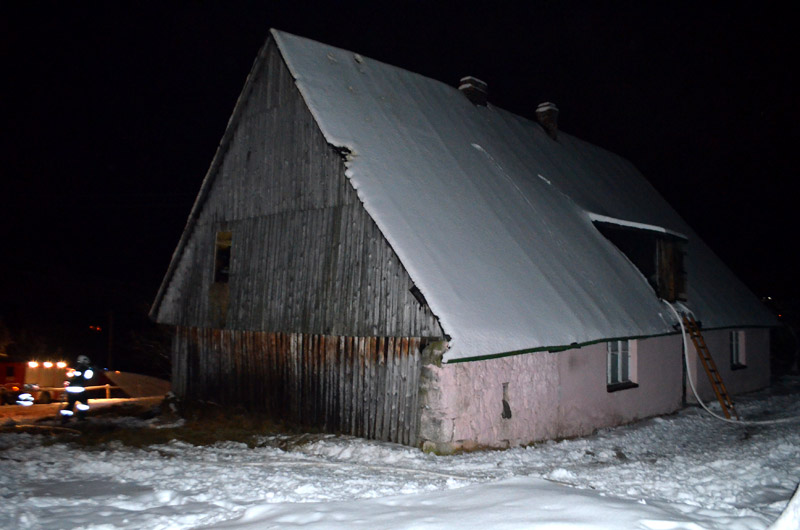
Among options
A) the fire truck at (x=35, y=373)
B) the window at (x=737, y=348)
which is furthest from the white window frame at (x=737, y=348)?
the fire truck at (x=35, y=373)

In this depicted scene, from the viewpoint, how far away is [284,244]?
12.8 m

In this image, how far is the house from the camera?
10453 millimetres

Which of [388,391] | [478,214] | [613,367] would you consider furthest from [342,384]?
[613,367]

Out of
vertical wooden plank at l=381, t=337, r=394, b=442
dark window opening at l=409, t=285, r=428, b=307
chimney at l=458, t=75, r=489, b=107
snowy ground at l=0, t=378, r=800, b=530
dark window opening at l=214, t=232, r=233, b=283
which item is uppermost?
chimney at l=458, t=75, r=489, b=107

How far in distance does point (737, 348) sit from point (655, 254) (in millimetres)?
6044

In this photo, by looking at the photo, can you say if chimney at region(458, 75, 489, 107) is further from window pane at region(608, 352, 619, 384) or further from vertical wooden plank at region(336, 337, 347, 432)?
vertical wooden plank at region(336, 337, 347, 432)

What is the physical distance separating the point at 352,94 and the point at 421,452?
24.5 feet

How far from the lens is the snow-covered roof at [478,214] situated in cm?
1055

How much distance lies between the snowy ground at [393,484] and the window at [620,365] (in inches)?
64.3

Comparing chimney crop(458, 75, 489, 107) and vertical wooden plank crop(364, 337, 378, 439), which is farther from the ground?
chimney crop(458, 75, 489, 107)

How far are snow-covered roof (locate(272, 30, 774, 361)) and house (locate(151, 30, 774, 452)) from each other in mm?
49

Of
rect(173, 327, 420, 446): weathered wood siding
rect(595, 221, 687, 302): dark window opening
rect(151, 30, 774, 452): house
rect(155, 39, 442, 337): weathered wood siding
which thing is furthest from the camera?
rect(595, 221, 687, 302): dark window opening

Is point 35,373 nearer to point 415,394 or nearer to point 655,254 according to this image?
point 415,394

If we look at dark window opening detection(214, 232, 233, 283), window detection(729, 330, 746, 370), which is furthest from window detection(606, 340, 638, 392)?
dark window opening detection(214, 232, 233, 283)
